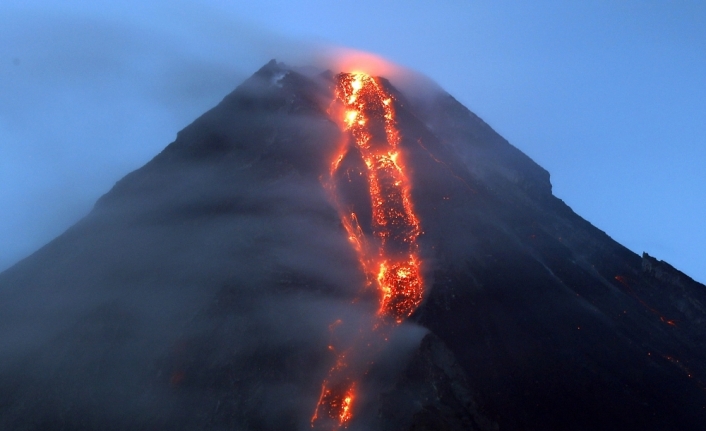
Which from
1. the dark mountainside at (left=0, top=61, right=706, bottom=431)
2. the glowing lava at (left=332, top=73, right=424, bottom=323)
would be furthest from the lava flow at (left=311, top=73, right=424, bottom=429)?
the dark mountainside at (left=0, top=61, right=706, bottom=431)

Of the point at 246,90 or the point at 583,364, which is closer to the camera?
the point at 583,364

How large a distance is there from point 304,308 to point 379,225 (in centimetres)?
782

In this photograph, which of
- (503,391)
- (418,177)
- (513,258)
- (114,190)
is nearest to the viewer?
(503,391)

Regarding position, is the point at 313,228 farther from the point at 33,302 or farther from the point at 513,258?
the point at 33,302

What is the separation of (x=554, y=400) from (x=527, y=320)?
5.77 m

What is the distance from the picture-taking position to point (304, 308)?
34.0 metres

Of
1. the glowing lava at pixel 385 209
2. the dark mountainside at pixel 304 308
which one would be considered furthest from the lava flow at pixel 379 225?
the dark mountainside at pixel 304 308

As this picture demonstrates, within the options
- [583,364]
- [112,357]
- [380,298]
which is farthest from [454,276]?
[112,357]

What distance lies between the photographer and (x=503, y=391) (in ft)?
94.8

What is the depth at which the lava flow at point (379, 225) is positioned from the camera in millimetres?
29781

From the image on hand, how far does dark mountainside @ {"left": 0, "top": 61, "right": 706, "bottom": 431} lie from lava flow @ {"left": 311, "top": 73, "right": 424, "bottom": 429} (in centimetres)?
72

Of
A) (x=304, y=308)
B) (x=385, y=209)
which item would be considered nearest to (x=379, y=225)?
(x=385, y=209)

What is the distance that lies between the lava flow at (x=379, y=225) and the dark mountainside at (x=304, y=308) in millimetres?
718

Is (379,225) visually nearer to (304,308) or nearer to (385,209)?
(385,209)
